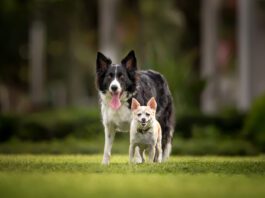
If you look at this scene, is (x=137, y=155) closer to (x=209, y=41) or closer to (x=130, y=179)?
(x=130, y=179)

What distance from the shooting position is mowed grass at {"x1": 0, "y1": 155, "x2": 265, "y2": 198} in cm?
1225

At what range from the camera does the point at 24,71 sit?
76125 mm

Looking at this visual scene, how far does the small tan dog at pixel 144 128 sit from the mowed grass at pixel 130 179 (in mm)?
353

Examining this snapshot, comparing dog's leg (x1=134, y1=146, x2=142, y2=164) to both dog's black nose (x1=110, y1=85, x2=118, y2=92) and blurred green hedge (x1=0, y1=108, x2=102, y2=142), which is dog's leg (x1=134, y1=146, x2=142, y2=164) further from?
blurred green hedge (x1=0, y1=108, x2=102, y2=142)

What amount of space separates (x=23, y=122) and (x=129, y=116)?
15.3 meters

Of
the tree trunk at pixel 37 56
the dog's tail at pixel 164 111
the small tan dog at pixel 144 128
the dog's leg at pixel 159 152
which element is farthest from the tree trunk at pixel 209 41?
the small tan dog at pixel 144 128

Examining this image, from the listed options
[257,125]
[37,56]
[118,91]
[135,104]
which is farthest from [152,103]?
[37,56]

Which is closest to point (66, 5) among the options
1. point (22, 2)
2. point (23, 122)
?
point (22, 2)

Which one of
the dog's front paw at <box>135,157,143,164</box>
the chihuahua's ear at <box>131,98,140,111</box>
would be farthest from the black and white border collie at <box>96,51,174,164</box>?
the dog's front paw at <box>135,157,143,164</box>

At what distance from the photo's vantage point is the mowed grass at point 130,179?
40.2 feet

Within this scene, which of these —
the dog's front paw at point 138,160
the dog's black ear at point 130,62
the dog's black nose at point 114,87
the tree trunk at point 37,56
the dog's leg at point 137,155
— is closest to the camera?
the dog's black nose at point 114,87

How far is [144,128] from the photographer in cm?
1614

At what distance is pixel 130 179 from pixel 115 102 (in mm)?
2749

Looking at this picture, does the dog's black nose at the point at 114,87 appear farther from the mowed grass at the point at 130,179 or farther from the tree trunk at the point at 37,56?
the tree trunk at the point at 37,56
